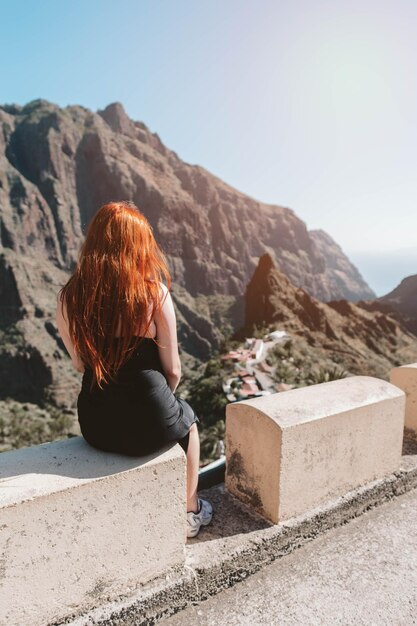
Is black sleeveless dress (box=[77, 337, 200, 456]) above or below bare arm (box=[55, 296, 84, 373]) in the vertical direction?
below

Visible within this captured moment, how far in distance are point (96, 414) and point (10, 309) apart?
252ft

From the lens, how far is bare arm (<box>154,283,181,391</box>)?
75.8 inches

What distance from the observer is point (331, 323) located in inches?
1545

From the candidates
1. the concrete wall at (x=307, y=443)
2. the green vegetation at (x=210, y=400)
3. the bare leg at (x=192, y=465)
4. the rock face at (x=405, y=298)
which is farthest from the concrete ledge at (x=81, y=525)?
the rock face at (x=405, y=298)

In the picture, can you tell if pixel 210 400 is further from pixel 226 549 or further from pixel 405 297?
pixel 405 297

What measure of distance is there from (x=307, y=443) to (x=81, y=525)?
3.78 feet

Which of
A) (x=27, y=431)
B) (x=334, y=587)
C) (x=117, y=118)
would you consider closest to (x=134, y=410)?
(x=334, y=587)

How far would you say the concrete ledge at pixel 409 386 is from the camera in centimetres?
334

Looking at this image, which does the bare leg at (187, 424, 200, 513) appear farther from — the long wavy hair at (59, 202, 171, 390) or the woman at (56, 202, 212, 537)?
the long wavy hair at (59, 202, 171, 390)

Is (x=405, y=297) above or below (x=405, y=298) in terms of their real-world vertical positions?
above

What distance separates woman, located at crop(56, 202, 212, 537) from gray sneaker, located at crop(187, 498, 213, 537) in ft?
1.74

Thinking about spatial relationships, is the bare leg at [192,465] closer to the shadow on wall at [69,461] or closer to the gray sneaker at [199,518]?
the gray sneaker at [199,518]

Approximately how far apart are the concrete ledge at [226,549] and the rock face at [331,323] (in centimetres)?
2754

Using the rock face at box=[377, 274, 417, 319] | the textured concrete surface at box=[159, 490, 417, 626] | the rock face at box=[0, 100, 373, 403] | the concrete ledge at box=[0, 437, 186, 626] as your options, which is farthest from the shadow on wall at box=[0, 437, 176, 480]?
the rock face at box=[377, 274, 417, 319]
